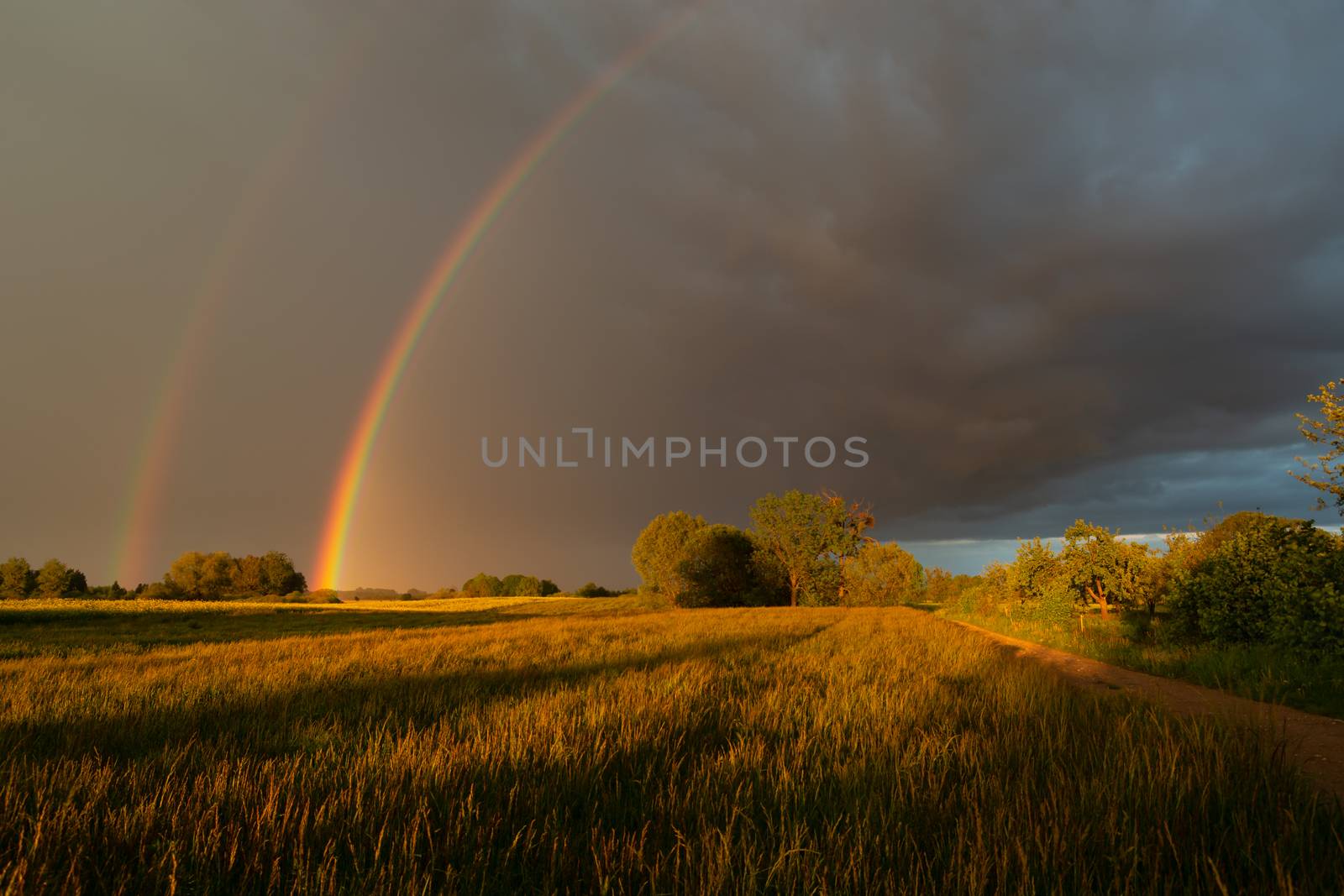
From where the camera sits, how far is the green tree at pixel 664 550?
242 ft

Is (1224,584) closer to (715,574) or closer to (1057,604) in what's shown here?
(1057,604)

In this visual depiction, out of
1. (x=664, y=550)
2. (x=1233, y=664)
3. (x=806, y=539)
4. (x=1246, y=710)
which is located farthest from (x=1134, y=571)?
(x=664, y=550)

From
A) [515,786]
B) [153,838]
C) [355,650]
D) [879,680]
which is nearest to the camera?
[153,838]

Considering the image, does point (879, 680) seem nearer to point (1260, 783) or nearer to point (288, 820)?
point (1260, 783)

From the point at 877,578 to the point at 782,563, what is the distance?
1348 cm

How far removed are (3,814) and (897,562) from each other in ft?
275

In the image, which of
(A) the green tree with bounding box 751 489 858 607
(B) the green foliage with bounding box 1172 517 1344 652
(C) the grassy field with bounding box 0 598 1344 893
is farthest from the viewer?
(A) the green tree with bounding box 751 489 858 607

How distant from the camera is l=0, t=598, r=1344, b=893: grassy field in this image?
2535 mm

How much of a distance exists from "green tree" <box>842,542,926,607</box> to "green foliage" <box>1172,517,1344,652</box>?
56198 millimetres

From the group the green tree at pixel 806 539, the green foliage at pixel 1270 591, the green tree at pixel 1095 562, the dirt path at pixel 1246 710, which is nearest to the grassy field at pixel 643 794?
the dirt path at pixel 1246 710

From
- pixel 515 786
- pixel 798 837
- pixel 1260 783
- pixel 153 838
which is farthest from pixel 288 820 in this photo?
pixel 1260 783

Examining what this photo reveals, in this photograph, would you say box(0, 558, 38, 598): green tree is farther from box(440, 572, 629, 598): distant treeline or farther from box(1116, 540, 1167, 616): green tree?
box(1116, 540, 1167, 616): green tree

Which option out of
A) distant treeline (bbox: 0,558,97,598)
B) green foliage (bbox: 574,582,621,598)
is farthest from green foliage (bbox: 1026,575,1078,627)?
distant treeline (bbox: 0,558,97,598)

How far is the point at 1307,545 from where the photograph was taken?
1280 centimetres
